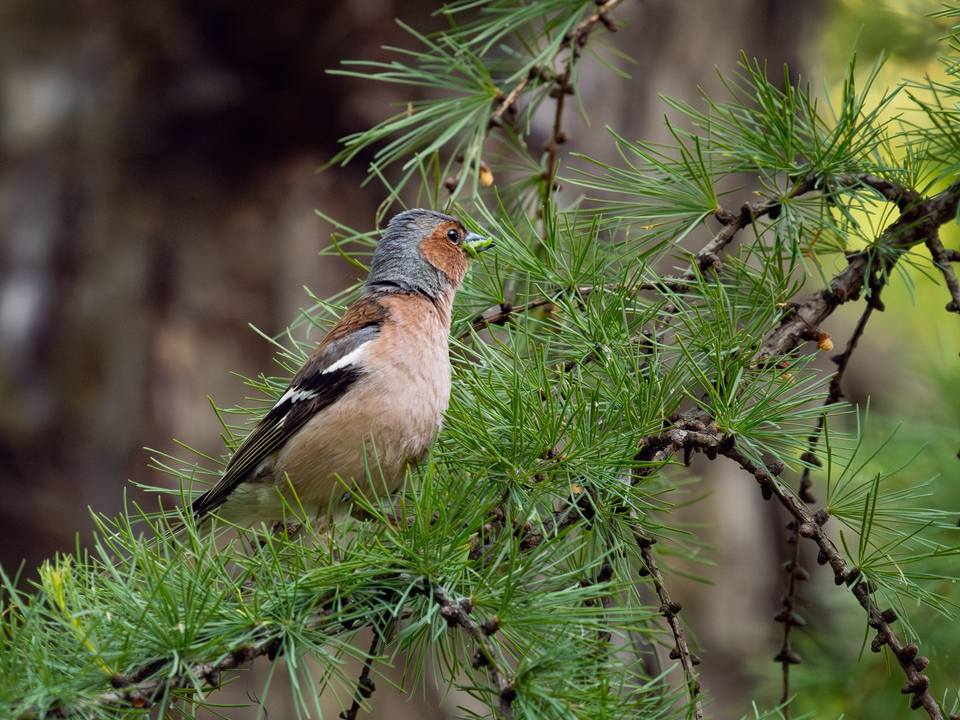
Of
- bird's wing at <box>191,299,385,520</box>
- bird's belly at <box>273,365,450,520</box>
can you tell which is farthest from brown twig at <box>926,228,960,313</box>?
bird's wing at <box>191,299,385,520</box>

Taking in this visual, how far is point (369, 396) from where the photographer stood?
259 cm

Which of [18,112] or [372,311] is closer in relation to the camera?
[372,311]

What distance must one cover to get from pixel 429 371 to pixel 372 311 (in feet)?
1.58

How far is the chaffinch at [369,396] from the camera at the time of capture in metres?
2.49

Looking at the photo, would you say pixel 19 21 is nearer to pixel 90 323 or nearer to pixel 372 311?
pixel 90 323

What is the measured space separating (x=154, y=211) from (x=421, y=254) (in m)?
2.53

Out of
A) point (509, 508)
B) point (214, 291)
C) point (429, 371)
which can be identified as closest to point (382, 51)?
point (214, 291)

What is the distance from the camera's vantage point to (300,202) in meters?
4.79

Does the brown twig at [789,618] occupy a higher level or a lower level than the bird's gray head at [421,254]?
lower

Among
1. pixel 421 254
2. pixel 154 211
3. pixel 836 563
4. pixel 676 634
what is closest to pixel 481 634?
pixel 676 634

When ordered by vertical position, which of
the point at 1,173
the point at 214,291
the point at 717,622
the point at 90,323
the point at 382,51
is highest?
the point at 382,51

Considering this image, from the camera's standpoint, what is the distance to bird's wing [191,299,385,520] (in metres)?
2.69

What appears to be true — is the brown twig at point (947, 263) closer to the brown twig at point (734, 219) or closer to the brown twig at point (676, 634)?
the brown twig at point (734, 219)

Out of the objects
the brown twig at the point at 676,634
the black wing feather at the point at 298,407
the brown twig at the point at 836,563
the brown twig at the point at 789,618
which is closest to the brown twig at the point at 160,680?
the brown twig at the point at 676,634
